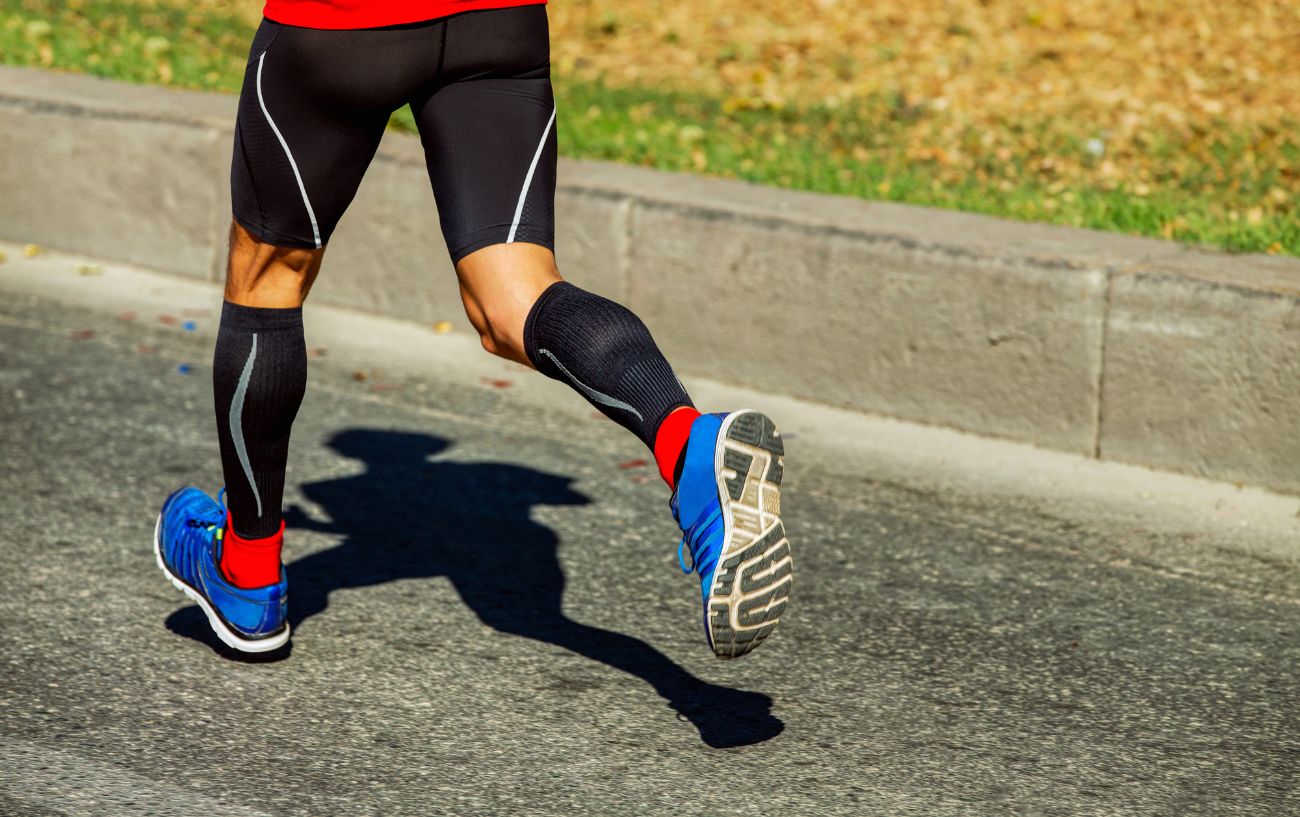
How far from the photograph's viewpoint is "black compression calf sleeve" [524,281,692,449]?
288cm

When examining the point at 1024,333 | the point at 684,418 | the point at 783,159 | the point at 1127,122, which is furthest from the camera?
the point at 1127,122

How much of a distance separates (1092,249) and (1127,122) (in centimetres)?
224

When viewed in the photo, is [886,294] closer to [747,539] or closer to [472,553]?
[472,553]

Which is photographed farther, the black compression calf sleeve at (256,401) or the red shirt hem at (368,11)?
the black compression calf sleeve at (256,401)

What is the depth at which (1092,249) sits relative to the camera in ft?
17.0

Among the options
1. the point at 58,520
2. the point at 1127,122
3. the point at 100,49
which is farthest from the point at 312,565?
the point at 100,49

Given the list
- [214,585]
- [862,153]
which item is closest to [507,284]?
[214,585]

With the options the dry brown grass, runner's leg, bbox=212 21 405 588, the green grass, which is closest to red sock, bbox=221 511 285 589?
runner's leg, bbox=212 21 405 588

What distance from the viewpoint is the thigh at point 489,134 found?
303cm

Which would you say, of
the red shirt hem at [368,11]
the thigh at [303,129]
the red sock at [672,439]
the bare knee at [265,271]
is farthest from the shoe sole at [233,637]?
Answer: the red shirt hem at [368,11]

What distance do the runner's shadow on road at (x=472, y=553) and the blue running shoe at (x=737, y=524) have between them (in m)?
0.49

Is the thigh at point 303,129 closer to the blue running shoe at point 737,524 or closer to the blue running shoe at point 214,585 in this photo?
the blue running shoe at point 214,585

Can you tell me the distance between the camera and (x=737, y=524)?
276 centimetres

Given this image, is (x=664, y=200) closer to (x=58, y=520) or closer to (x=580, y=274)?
(x=580, y=274)
